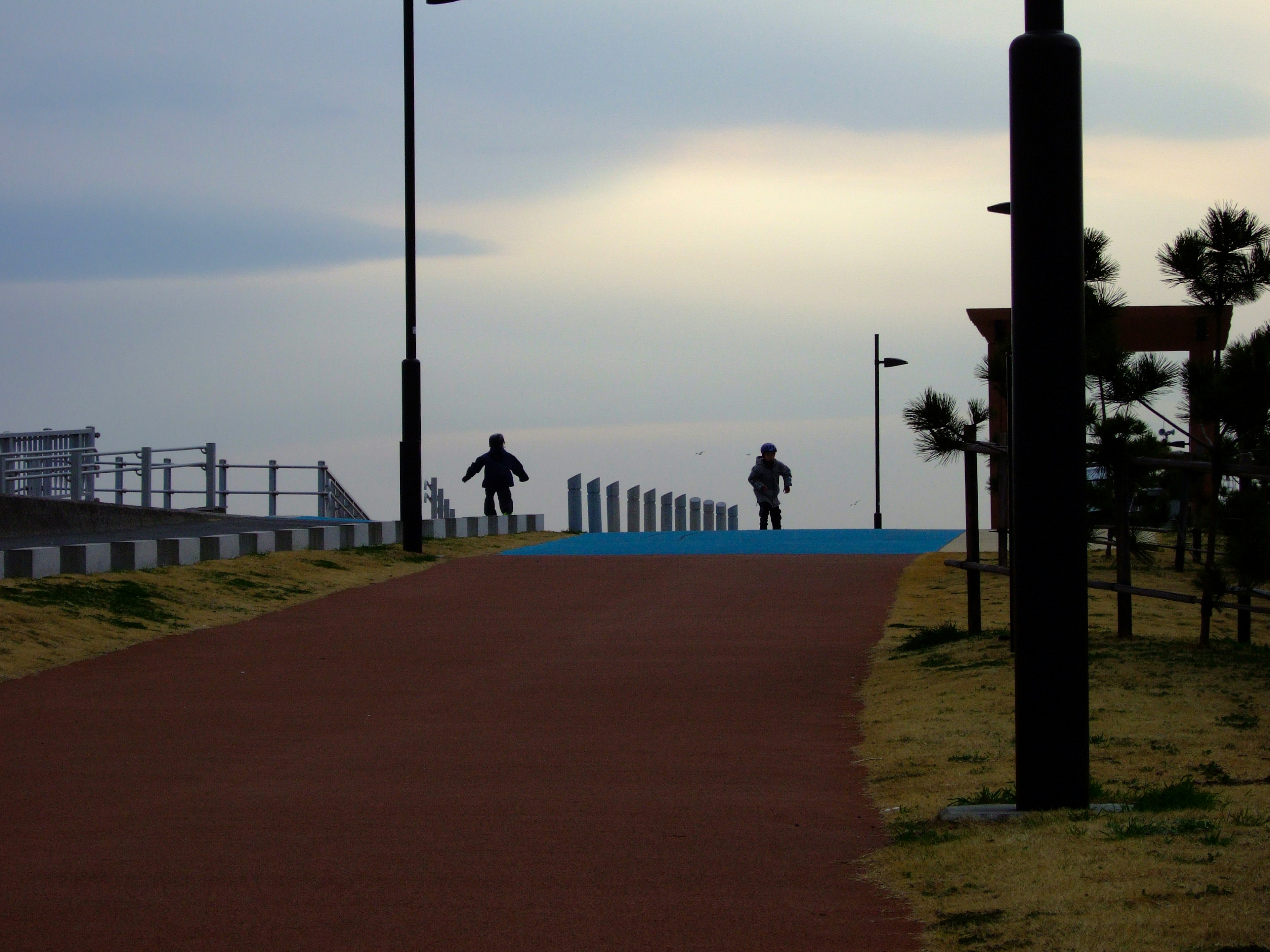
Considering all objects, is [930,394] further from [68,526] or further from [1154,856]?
[68,526]

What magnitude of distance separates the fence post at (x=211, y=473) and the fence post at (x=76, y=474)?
8.90ft

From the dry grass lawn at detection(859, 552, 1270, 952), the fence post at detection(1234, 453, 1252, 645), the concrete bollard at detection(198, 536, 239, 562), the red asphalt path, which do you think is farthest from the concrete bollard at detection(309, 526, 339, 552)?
the fence post at detection(1234, 453, 1252, 645)

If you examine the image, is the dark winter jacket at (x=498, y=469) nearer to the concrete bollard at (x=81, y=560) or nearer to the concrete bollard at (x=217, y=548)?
the concrete bollard at (x=217, y=548)

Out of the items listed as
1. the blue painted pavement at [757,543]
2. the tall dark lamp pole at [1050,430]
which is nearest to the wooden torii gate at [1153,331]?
the blue painted pavement at [757,543]

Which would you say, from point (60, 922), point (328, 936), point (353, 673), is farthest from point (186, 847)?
point (353, 673)

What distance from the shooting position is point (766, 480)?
90.7 feet

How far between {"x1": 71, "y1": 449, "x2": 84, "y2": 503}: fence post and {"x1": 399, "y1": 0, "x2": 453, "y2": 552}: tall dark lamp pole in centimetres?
812

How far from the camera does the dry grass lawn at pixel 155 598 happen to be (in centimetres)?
1211

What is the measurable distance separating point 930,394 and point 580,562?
8061 millimetres

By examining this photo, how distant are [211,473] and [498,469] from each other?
248 inches

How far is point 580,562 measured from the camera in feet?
64.9

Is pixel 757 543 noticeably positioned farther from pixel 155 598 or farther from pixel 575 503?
pixel 155 598

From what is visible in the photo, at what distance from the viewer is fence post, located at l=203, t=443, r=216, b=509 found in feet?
99.6

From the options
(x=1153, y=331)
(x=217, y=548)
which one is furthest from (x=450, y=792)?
(x=1153, y=331)
